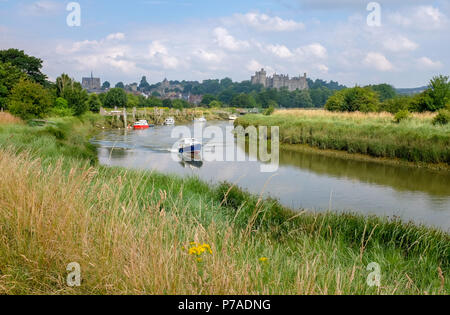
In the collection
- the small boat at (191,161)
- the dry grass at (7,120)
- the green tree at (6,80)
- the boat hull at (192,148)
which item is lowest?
the small boat at (191,161)

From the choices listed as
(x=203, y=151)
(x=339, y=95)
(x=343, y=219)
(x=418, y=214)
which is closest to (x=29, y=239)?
(x=343, y=219)

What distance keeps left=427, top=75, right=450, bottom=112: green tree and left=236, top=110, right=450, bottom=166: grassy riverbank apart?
3.14 meters

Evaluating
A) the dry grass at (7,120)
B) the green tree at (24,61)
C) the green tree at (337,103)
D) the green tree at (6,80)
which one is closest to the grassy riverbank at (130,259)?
the dry grass at (7,120)

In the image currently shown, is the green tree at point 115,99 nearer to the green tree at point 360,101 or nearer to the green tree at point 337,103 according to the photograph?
the green tree at point 337,103

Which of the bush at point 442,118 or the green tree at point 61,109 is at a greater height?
the green tree at point 61,109

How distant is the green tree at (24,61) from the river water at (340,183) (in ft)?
107

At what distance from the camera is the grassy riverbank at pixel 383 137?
17830 millimetres

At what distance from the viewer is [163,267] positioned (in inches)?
113

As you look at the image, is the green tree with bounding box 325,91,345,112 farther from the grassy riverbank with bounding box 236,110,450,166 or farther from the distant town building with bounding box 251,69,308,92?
the distant town building with bounding box 251,69,308,92

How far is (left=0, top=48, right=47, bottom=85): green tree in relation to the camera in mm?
46562

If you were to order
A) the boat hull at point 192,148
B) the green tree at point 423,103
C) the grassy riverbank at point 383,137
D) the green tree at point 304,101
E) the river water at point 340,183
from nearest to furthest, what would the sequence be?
the river water at point 340,183
the grassy riverbank at point 383,137
the boat hull at point 192,148
the green tree at point 423,103
the green tree at point 304,101
